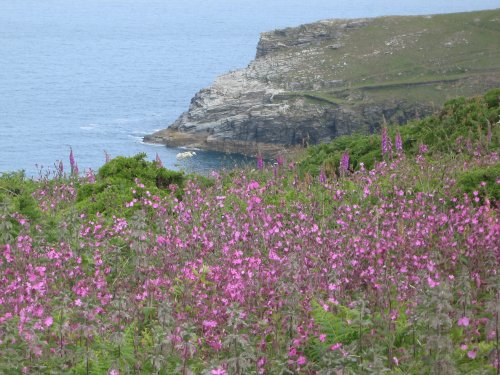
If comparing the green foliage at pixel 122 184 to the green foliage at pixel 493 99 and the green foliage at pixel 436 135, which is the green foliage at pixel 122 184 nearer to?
the green foliage at pixel 436 135

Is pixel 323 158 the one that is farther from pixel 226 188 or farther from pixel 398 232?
pixel 398 232

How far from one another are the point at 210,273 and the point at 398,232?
2.13 metres

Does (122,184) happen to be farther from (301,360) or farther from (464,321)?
(464,321)

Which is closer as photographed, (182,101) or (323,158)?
(323,158)

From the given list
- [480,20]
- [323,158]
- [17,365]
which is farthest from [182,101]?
[17,365]

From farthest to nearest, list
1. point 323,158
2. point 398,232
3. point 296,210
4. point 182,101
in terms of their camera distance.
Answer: point 182,101, point 323,158, point 296,210, point 398,232

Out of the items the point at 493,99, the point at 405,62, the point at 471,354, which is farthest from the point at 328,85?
the point at 471,354

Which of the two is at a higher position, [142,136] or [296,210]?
[296,210]

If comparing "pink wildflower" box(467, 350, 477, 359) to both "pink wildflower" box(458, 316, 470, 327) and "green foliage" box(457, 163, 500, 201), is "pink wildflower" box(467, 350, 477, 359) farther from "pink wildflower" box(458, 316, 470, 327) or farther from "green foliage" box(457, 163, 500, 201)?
"green foliage" box(457, 163, 500, 201)

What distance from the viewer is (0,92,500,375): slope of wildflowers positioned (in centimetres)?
644

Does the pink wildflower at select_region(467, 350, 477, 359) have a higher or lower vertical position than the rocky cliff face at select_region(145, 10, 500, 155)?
higher

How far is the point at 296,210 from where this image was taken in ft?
35.9

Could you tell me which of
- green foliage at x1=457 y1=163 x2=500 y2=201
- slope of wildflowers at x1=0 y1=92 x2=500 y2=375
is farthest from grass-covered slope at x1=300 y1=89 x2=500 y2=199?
green foliage at x1=457 y1=163 x2=500 y2=201

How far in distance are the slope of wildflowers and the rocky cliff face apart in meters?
119
